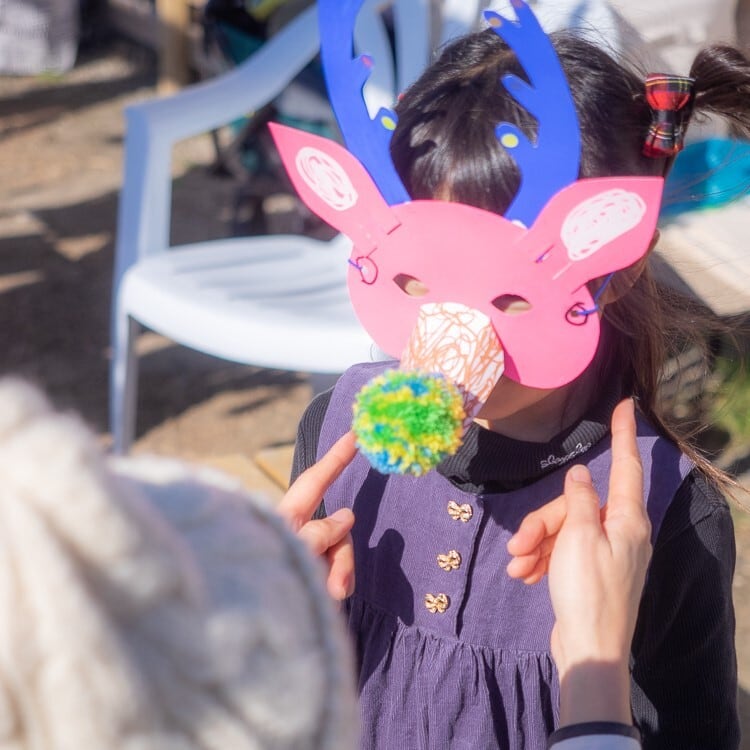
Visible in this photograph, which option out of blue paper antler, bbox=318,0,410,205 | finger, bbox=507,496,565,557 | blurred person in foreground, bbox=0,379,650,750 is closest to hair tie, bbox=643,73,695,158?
blue paper antler, bbox=318,0,410,205

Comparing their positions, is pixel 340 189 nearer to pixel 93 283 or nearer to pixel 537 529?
pixel 537 529

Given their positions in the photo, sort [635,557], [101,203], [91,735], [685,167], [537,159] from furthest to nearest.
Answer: [101,203] < [685,167] < [537,159] < [635,557] < [91,735]

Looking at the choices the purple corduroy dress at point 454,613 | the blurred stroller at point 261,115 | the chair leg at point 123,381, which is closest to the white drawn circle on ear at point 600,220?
the purple corduroy dress at point 454,613

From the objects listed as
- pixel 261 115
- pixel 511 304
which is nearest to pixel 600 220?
pixel 511 304

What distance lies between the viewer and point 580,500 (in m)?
0.74

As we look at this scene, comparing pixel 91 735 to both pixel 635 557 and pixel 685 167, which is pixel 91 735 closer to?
pixel 635 557

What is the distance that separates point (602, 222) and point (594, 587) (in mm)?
298

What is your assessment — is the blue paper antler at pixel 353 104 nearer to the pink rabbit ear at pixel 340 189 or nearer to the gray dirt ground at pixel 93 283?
the pink rabbit ear at pixel 340 189

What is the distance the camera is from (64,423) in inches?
13.8

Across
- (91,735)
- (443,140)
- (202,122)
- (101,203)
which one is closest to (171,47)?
(101,203)

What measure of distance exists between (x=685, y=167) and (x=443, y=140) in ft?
1.78

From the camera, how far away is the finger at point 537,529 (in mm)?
759

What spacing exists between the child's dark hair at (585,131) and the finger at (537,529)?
21 cm

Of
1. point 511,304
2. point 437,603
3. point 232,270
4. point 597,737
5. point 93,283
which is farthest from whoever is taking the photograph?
point 93,283
